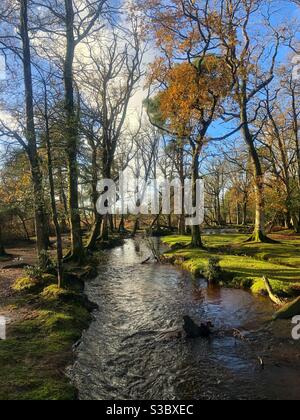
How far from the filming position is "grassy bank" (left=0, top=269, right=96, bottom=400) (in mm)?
5684

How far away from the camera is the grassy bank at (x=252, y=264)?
12359 millimetres

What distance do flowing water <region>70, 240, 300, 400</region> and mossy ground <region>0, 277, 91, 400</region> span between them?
1.19 feet

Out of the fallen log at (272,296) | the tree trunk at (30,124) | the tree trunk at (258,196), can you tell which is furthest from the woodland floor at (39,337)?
the tree trunk at (258,196)

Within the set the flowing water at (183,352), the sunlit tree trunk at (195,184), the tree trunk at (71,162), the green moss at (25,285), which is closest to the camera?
the flowing water at (183,352)

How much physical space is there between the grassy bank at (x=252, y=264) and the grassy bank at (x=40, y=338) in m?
5.95

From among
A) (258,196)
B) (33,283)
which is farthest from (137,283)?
(258,196)

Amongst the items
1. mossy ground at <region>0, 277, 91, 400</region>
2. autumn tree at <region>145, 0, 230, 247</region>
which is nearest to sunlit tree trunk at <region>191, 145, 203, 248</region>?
autumn tree at <region>145, 0, 230, 247</region>

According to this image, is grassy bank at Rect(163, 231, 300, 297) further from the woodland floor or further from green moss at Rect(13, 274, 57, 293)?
green moss at Rect(13, 274, 57, 293)

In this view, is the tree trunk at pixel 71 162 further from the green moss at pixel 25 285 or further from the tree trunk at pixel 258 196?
the tree trunk at pixel 258 196

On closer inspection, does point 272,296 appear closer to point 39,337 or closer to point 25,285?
point 39,337

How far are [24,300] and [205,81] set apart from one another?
50.4ft

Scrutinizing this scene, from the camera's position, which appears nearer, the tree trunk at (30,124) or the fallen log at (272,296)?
the fallen log at (272,296)

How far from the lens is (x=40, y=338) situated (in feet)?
25.8

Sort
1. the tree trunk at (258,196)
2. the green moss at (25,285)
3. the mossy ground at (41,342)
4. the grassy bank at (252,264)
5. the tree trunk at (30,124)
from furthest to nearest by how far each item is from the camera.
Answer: the tree trunk at (258,196), the tree trunk at (30,124), the grassy bank at (252,264), the green moss at (25,285), the mossy ground at (41,342)
